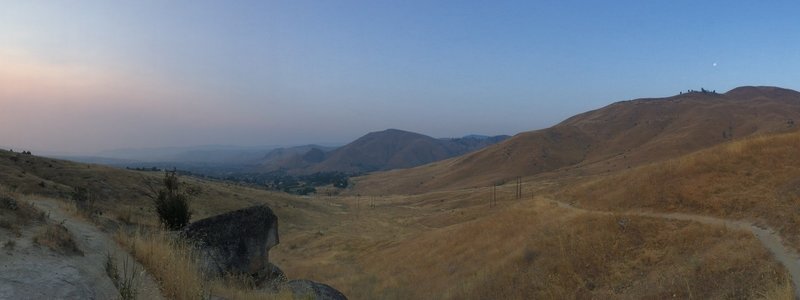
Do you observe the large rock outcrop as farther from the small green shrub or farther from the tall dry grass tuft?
the tall dry grass tuft

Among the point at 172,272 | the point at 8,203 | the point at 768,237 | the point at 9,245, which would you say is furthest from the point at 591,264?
the point at 8,203

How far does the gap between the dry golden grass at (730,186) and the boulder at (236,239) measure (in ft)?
48.8

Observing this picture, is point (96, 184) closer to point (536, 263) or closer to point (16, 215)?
point (16, 215)

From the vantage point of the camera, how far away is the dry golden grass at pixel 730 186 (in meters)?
14.5

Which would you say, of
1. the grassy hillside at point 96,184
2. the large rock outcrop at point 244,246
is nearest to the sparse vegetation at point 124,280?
the large rock outcrop at point 244,246

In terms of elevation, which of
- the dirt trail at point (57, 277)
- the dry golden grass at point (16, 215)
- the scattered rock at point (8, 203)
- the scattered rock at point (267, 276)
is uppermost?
the scattered rock at point (8, 203)

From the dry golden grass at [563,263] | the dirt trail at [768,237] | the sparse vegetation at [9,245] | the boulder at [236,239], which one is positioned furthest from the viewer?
the boulder at [236,239]

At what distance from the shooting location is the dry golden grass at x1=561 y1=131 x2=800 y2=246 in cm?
1448

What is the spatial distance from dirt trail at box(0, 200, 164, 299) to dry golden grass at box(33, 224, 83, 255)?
15 centimetres

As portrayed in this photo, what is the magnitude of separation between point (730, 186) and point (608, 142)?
5208 inches

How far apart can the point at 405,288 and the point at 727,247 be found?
13074 mm

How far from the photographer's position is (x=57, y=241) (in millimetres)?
7184

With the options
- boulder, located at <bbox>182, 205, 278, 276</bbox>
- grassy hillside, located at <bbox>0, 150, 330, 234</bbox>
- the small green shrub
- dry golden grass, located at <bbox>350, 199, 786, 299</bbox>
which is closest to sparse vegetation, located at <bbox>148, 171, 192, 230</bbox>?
the small green shrub

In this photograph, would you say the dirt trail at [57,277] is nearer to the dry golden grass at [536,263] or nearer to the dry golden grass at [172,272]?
the dry golden grass at [172,272]
